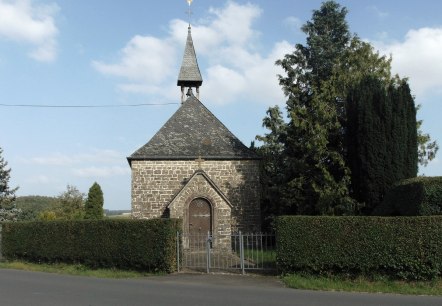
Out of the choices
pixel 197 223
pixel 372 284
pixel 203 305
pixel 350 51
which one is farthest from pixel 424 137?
pixel 203 305

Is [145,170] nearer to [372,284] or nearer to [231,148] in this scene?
[231,148]

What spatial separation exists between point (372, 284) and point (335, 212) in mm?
9274

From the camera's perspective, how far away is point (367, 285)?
42.4 feet

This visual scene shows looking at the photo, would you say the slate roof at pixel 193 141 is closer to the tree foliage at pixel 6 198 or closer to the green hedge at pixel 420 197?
the green hedge at pixel 420 197

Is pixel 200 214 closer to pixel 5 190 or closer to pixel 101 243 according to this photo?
pixel 101 243

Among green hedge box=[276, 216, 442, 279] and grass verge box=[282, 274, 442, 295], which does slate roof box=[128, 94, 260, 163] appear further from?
grass verge box=[282, 274, 442, 295]

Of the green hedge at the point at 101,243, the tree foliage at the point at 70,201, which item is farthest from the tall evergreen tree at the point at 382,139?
the tree foliage at the point at 70,201

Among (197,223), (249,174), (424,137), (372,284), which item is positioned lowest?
(372,284)

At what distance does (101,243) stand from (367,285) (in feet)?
31.1

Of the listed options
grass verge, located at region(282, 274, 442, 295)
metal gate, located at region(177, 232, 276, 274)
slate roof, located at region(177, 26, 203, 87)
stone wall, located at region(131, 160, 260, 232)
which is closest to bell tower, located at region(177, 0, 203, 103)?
slate roof, located at region(177, 26, 203, 87)

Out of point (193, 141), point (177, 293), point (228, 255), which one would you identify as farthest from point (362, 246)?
point (193, 141)

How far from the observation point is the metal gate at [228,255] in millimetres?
15758

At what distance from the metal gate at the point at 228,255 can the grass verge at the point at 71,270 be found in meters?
1.82

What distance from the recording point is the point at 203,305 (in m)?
9.42
